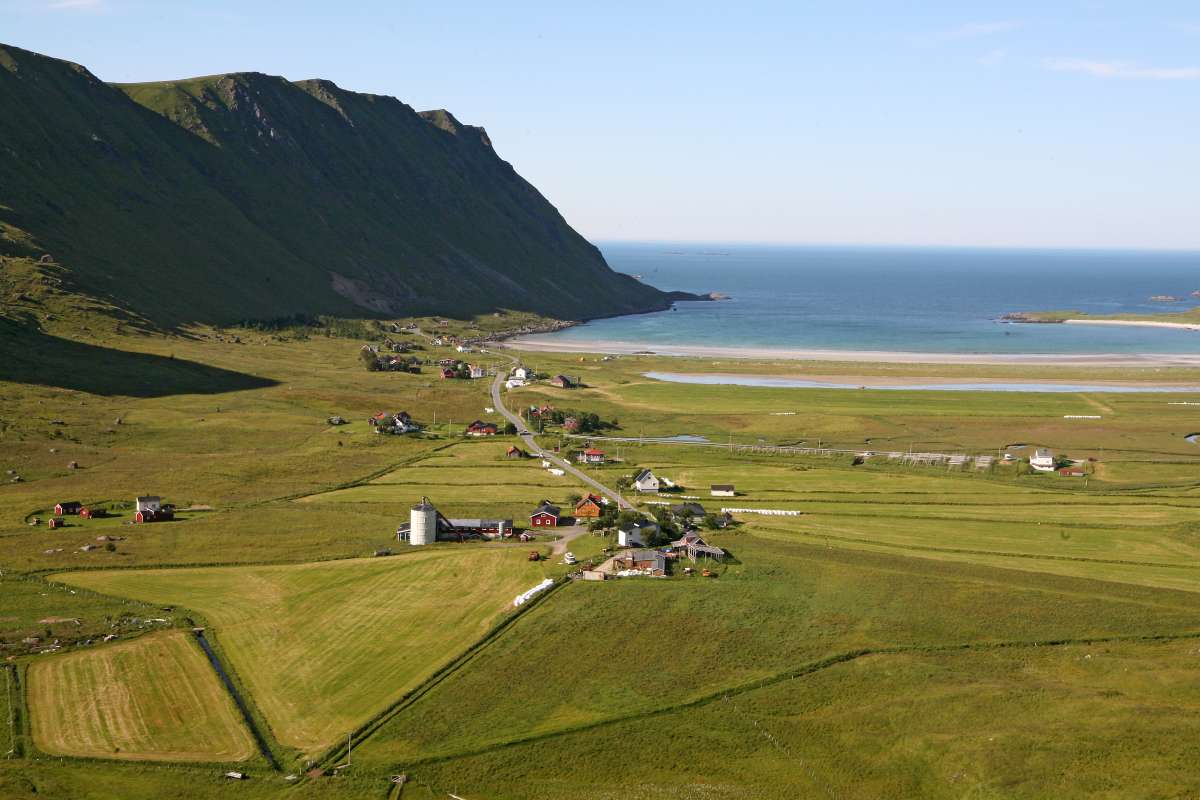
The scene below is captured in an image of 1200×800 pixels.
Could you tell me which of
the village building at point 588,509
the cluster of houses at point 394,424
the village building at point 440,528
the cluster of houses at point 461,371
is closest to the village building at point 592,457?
the village building at point 588,509

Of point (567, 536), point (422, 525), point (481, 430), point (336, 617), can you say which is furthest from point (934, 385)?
point (336, 617)

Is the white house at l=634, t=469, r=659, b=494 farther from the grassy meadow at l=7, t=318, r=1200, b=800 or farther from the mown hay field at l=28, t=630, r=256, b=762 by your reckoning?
the mown hay field at l=28, t=630, r=256, b=762

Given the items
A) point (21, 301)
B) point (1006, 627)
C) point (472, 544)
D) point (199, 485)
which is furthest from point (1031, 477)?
point (21, 301)

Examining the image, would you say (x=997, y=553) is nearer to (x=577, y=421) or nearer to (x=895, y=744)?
(x=895, y=744)

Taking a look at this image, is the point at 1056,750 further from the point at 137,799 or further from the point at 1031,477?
the point at 1031,477

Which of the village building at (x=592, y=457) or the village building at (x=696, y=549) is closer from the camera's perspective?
the village building at (x=696, y=549)

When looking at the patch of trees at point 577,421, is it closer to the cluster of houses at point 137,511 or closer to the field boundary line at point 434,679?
the cluster of houses at point 137,511
